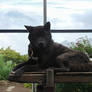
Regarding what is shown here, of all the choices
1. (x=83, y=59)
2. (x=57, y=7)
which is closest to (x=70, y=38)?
(x=57, y=7)

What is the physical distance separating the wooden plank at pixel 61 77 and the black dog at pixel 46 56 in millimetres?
72

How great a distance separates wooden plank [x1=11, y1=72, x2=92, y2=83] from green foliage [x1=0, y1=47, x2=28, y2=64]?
316 cm

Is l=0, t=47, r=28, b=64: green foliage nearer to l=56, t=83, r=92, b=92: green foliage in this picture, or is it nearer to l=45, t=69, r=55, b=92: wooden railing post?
l=56, t=83, r=92, b=92: green foliage

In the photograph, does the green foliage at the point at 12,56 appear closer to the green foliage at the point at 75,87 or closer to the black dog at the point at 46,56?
the green foliage at the point at 75,87

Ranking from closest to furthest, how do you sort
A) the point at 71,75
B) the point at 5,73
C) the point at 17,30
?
the point at 71,75, the point at 17,30, the point at 5,73

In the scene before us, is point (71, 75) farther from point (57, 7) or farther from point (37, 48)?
point (57, 7)

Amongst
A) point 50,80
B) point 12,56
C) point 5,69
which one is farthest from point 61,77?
point 12,56

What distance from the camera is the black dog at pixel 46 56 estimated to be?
3876 mm

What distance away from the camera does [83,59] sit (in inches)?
163

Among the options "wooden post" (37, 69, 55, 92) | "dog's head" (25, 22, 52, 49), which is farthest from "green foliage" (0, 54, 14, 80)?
"wooden post" (37, 69, 55, 92)

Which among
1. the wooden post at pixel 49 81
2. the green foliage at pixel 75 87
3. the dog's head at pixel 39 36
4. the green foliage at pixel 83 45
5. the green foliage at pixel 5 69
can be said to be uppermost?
the green foliage at pixel 83 45

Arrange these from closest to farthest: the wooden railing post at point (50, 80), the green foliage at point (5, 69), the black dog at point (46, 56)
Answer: the wooden railing post at point (50, 80)
the black dog at point (46, 56)
the green foliage at point (5, 69)

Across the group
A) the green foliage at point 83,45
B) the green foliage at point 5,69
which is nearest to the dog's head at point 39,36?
the green foliage at point 83,45

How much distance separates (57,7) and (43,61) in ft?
9.88
